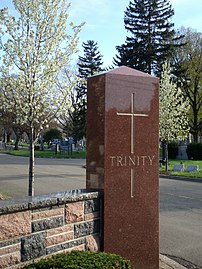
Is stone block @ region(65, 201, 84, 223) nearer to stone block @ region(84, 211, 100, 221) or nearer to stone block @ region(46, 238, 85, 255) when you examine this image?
stone block @ region(84, 211, 100, 221)

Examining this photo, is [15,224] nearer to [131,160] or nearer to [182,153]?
[131,160]

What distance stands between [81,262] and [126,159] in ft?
5.43

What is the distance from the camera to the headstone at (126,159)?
4.75 meters

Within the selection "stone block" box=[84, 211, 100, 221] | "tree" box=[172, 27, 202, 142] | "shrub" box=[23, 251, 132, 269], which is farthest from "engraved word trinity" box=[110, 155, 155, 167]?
"tree" box=[172, 27, 202, 142]

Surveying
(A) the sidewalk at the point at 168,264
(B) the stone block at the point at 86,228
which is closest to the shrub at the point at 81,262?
(B) the stone block at the point at 86,228

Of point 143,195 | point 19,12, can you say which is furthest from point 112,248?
point 19,12

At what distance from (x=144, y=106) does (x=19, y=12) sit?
6277 millimetres

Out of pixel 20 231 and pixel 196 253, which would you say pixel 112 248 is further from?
pixel 196 253

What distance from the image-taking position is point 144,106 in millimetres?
5172

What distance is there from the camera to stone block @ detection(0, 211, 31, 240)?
3.65 meters

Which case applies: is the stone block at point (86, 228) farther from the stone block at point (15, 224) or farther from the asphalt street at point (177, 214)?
the asphalt street at point (177, 214)

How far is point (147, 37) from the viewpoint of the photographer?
3847 centimetres

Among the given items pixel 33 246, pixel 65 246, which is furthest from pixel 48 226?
pixel 65 246

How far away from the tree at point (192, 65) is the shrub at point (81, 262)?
124 ft
